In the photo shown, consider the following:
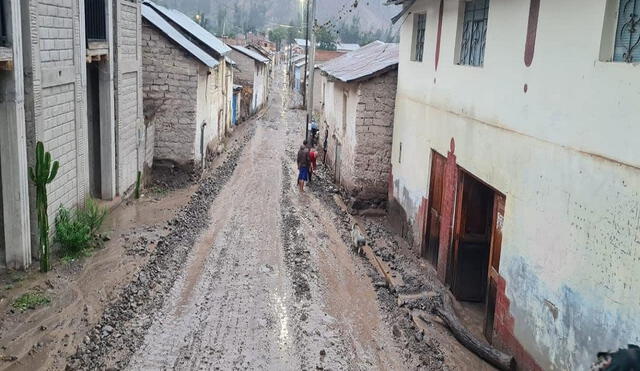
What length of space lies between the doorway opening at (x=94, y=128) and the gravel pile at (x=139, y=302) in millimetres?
2009

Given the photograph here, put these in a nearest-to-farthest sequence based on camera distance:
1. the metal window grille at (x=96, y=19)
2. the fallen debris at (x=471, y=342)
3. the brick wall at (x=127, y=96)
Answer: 1. the fallen debris at (x=471, y=342)
2. the metal window grille at (x=96, y=19)
3. the brick wall at (x=127, y=96)

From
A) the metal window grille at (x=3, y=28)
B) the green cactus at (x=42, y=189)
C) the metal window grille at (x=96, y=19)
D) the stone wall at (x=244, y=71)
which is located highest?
the metal window grille at (x=96, y=19)

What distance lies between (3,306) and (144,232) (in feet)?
14.2

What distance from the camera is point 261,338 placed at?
8.05 m

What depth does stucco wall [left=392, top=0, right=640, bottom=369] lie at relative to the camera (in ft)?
17.7

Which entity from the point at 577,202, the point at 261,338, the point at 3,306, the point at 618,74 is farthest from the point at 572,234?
the point at 3,306

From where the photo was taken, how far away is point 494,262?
28.0 feet

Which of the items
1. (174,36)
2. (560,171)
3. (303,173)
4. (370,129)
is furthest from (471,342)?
(174,36)

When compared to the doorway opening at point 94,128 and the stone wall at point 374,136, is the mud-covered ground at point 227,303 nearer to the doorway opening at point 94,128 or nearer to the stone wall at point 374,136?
the doorway opening at point 94,128

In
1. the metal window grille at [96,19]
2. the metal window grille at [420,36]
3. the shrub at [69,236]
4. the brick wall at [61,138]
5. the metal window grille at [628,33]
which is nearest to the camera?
the metal window grille at [628,33]

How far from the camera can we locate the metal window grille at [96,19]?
12.0 m

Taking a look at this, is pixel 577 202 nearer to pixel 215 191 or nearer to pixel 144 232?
pixel 144 232

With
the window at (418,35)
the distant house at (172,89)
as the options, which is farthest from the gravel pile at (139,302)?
the window at (418,35)

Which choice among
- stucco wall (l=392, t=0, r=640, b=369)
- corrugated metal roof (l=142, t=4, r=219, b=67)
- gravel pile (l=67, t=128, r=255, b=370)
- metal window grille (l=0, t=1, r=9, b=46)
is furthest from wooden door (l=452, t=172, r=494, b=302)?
corrugated metal roof (l=142, t=4, r=219, b=67)
